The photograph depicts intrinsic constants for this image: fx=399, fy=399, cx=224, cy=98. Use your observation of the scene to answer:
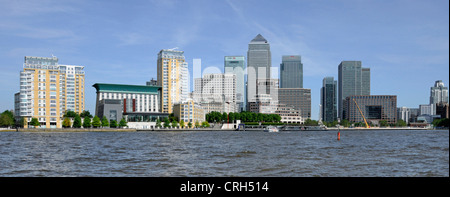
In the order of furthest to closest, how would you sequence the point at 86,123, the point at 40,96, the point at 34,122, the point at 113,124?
the point at 113,124 < the point at 86,123 < the point at 40,96 < the point at 34,122

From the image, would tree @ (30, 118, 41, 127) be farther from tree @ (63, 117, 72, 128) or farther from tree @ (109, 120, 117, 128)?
tree @ (109, 120, 117, 128)

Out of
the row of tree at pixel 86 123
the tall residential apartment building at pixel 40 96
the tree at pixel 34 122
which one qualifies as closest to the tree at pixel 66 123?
the row of tree at pixel 86 123

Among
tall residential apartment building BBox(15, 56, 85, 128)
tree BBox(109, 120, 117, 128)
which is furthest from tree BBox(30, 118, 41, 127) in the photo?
tree BBox(109, 120, 117, 128)

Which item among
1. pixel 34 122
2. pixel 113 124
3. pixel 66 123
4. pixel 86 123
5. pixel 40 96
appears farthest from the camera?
pixel 113 124

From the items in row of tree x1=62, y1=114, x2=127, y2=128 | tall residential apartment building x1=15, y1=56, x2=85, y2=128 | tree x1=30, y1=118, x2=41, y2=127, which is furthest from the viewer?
tall residential apartment building x1=15, y1=56, x2=85, y2=128

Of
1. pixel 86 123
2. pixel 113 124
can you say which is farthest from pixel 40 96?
pixel 113 124

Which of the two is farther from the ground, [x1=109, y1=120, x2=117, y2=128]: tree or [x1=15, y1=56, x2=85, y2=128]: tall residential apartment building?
[x1=15, y1=56, x2=85, y2=128]: tall residential apartment building

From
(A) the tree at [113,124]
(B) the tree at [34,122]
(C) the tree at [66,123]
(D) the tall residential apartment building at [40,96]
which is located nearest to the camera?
(B) the tree at [34,122]

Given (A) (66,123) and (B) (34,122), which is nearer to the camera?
(B) (34,122)

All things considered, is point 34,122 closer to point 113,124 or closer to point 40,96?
point 40,96

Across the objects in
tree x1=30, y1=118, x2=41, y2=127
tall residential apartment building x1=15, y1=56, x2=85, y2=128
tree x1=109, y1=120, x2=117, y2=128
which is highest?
tall residential apartment building x1=15, y1=56, x2=85, y2=128

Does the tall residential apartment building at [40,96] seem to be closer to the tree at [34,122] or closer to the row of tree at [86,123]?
the row of tree at [86,123]
